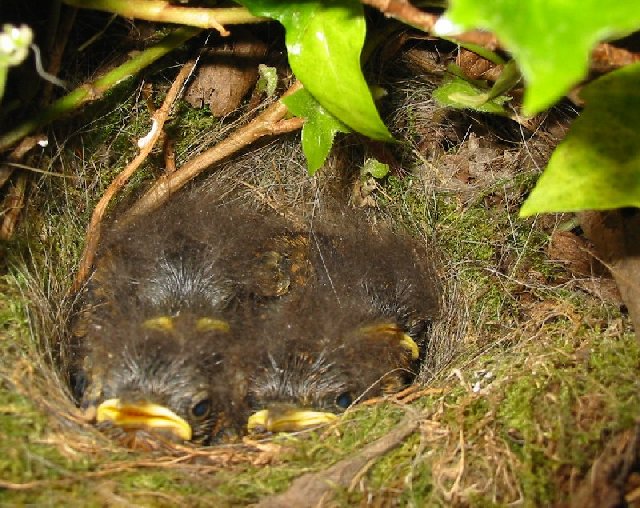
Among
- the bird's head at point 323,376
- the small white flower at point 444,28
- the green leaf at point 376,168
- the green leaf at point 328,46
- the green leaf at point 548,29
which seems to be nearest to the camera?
the green leaf at point 548,29

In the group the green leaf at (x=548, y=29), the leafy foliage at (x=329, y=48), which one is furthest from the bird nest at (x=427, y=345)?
the green leaf at (x=548, y=29)

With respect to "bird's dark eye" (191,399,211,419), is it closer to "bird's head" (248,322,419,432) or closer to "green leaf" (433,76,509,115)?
"bird's head" (248,322,419,432)

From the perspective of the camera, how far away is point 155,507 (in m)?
0.92

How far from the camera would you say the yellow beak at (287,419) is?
1.23m

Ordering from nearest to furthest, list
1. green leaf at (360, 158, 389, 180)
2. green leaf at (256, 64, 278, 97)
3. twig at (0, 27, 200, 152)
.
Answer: twig at (0, 27, 200, 152)
green leaf at (256, 64, 278, 97)
green leaf at (360, 158, 389, 180)

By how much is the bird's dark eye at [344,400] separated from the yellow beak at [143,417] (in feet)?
1.07

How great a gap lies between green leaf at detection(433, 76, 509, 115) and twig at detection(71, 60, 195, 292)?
578 mm

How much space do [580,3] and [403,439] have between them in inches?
30.1

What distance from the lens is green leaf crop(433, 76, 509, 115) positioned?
128 cm

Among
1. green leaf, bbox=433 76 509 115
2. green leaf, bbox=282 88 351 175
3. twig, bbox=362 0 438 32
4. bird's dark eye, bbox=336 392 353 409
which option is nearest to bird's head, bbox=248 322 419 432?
bird's dark eye, bbox=336 392 353 409

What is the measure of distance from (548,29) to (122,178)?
109cm

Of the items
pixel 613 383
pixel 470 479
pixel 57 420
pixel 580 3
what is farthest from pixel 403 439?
pixel 580 3

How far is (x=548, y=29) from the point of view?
19.5 inches

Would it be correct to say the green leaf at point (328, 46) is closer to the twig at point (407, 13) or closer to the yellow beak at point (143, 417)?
the twig at point (407, 13)
